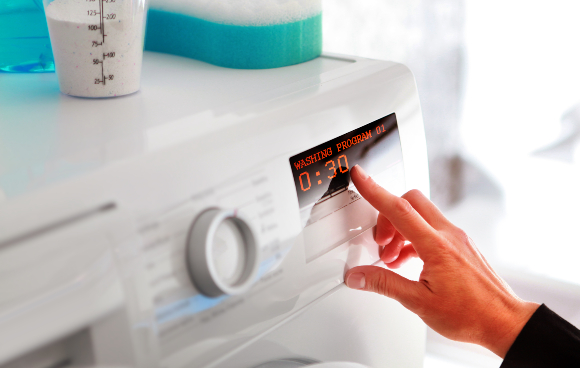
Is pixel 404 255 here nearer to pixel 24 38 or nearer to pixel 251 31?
pixel 251 31

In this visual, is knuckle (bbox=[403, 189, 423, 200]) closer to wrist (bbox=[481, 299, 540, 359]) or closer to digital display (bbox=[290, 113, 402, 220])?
digital display (bbox=[290, 113, 402, 220])

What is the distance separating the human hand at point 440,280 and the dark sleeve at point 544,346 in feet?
0.03

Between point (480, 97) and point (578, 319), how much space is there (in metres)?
0.91

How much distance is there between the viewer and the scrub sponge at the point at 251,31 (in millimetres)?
658

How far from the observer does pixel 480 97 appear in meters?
2.00

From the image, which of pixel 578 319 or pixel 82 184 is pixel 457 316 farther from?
pixel 578 319

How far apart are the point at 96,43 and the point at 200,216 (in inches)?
9.7

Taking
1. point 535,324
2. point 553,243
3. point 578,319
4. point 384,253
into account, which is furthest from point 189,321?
point 553,243

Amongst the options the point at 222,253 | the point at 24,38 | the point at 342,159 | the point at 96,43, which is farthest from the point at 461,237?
the point at 24,38

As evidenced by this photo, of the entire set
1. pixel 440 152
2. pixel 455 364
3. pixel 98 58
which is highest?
pixel 98 58

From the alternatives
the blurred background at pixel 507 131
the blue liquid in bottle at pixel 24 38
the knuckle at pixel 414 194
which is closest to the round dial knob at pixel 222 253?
the knuckle at pixel 414 194

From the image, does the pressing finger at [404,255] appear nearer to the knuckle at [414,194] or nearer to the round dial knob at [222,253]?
the knuckle at [414,194]

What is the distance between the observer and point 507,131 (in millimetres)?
1990

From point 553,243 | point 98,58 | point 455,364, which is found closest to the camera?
point 98,58
